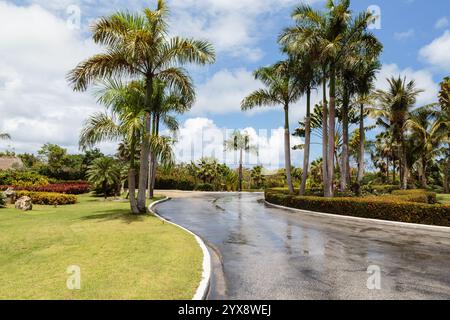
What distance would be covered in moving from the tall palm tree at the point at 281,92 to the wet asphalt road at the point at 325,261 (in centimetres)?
1451

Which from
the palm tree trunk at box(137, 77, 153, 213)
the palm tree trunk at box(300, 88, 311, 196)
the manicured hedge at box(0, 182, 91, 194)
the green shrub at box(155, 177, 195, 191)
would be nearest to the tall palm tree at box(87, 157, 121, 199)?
the manicured hedge at box(0, 182, 91, 194)

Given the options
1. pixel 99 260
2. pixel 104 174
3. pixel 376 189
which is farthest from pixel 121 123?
pixel 376 189

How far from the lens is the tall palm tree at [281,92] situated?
27656 mm

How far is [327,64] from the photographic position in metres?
24.6

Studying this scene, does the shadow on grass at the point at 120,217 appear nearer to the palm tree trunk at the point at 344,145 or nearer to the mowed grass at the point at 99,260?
the mowed grass at the point at 99,260

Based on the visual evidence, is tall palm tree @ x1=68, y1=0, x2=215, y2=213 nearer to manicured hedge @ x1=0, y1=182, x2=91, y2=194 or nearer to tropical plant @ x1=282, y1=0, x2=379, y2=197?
tropical plant @ x1=282, y1=0, x2=379, y2=197

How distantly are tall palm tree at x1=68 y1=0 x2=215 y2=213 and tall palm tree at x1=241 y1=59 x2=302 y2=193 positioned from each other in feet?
36.8

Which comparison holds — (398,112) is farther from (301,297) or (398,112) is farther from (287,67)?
(301,297)

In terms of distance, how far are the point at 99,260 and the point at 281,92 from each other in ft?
76.2

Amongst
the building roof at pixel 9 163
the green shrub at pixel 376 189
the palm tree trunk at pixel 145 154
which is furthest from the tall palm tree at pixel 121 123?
the building roof at pixel 9 163

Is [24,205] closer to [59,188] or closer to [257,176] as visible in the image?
[59,188]
